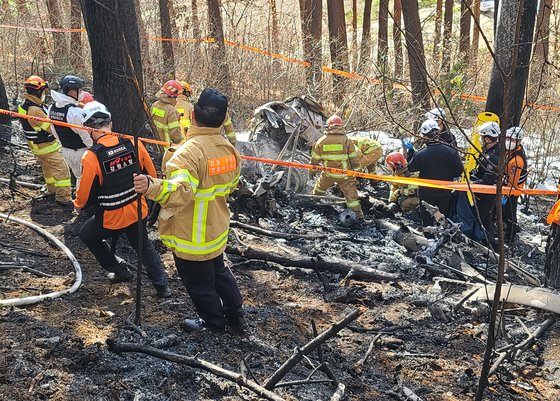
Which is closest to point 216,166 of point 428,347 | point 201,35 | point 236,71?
point 428,347

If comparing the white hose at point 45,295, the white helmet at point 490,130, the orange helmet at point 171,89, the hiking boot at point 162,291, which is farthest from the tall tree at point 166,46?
the hiking boot at point 162,291

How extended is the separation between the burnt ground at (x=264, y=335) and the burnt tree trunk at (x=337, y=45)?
745 cm

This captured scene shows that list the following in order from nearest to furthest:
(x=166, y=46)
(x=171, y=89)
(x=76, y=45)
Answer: (x=171, y=89)
(x=166, y=46)
(x=76, y=45)

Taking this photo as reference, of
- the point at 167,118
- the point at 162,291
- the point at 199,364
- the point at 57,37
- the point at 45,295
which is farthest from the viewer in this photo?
the point at 57,37

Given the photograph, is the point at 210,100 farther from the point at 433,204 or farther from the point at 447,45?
the point at 447,45

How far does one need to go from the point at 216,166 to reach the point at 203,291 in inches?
36.5

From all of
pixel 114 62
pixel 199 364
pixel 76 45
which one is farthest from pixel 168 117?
pixel 76 45

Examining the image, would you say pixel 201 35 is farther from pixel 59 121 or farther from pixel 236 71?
pixel 59 121

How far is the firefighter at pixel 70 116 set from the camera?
710 cm

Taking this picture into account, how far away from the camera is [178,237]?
4.19m

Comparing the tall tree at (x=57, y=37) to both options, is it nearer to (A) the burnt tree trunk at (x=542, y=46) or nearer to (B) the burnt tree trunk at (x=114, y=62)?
(B) the burnt tree trunk at (x=114, y=62)

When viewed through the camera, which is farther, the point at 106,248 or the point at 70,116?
the point at 70,116

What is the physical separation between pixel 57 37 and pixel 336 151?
Result: 31.1ft

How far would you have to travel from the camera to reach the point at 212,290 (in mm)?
4438
